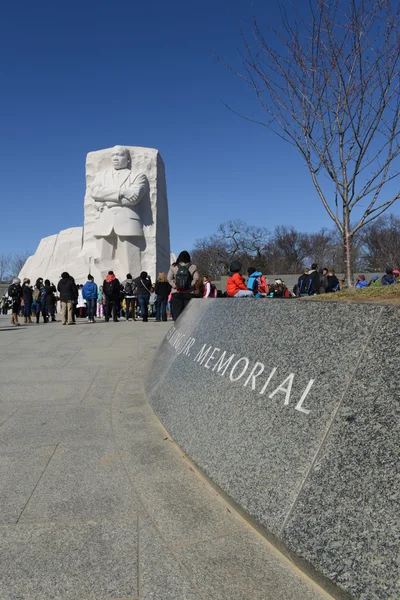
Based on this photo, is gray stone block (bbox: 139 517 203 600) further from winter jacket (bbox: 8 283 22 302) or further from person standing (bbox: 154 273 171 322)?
winter jacket (bbox: 8 283 22 302)

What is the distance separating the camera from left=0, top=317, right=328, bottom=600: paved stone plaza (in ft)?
5.94

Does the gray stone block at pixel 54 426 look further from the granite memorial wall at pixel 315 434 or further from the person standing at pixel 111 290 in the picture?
the person standing at pixel 111 290

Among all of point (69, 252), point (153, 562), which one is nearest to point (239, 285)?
point (153, 562)

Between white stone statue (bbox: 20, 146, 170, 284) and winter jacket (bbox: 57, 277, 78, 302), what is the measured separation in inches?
266

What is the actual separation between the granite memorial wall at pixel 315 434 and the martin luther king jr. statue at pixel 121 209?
58.3 ft

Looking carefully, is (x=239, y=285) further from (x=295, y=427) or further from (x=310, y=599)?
(x=310, y=599)

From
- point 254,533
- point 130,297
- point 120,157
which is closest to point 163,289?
point 130,297

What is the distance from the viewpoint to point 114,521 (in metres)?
2.30

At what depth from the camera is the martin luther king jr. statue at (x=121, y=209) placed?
20.3m

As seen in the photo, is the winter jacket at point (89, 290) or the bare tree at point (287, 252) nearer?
the winter jacket at point (89, 290)

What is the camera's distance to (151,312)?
61.5 ft

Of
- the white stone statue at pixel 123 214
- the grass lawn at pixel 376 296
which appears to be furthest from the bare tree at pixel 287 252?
the grass lawn at pixel 376 296

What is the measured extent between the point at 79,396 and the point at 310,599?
3626mm

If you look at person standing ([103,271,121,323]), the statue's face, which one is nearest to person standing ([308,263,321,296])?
person standing ([103,271,121,323])
